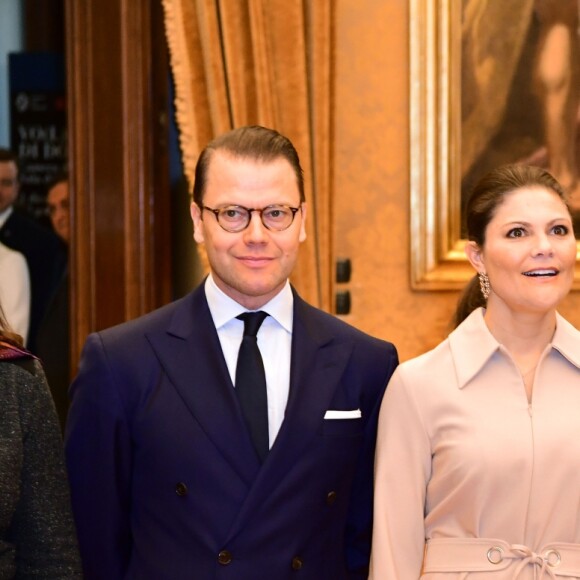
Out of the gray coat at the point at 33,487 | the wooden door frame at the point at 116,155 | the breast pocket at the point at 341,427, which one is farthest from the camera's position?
the wooden door frame at the point at 116,155

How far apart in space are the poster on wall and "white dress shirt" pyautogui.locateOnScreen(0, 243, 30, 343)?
19cm

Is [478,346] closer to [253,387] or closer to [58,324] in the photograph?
[253,387]

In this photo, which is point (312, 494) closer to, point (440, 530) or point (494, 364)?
point (440, 530)

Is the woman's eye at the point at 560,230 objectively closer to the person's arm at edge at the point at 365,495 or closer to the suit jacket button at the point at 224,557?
the person's arm at edge at the point at 365,495

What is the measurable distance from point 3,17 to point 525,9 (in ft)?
6.68

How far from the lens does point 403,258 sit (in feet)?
13.9

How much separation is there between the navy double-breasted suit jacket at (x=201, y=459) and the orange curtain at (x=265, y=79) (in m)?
1.59

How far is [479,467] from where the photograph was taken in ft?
7.14

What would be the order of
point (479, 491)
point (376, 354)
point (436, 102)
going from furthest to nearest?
point (436, 102) → point (376, 354) → point (479, 491)

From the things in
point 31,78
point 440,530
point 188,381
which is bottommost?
point 440,530

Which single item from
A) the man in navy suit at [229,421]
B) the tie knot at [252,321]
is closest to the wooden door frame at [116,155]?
the man in navy suit at [229,421]

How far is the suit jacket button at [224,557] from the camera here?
215cm

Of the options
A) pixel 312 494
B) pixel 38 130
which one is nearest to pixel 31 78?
pixel 38 130

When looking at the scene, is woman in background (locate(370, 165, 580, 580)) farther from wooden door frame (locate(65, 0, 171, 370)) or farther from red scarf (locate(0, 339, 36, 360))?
wooden door frame (locate(65, 0, 171, 370))
